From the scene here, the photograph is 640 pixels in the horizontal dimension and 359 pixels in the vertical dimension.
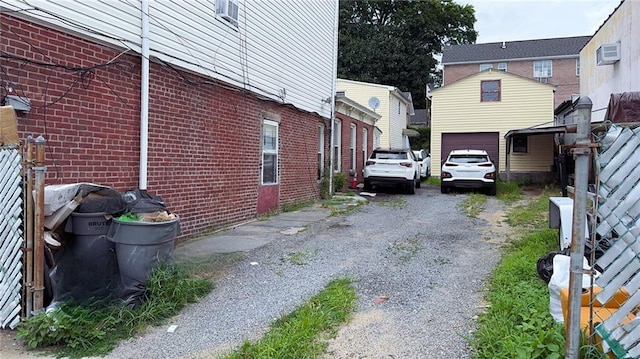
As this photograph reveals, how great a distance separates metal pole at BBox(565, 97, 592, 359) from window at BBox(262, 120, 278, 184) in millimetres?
7952

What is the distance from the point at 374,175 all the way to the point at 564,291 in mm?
12054

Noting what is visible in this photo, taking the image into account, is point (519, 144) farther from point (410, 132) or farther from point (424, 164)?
point (410, 132)

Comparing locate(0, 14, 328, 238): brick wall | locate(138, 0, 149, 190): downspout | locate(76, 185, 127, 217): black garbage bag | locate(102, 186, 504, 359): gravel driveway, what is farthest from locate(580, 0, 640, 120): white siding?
locate(76, 185, 127, 217): black garbage bag

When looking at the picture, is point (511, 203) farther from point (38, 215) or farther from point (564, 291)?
point (38, 215)

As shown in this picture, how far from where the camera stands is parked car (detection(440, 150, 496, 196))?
1512cm

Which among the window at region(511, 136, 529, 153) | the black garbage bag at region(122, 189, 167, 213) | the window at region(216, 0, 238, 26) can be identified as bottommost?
the black garbage bag at region(122, 189, 167, 213)

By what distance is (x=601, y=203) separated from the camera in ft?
8.23

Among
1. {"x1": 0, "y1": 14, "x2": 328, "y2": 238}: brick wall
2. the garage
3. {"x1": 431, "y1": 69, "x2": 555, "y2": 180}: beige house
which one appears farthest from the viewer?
the garage

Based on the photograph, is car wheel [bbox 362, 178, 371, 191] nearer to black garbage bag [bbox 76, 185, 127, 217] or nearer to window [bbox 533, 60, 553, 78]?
black garbage bag [bbox 76, 185, 127, 217]

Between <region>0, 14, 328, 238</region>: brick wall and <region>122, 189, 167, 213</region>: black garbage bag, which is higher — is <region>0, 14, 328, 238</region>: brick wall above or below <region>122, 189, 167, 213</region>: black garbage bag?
above

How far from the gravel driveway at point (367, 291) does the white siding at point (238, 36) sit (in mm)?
3334

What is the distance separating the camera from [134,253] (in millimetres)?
4199

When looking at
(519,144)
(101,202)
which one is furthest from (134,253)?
(519,144)

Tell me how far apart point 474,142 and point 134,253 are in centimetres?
2049
